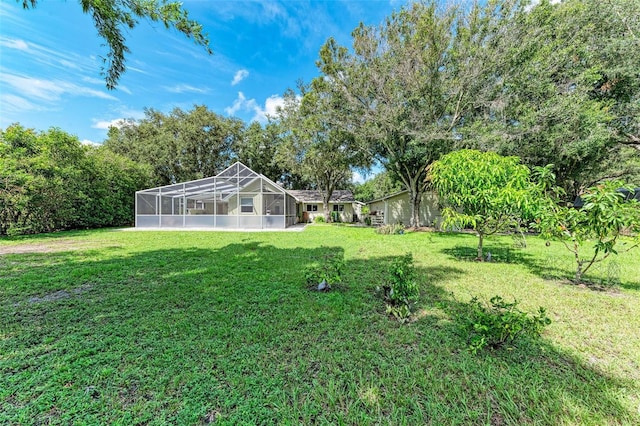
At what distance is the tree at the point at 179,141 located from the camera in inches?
928

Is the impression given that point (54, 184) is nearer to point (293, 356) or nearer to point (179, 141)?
point (179, 141)

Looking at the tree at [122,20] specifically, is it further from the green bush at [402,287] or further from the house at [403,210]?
the house at [403,210]

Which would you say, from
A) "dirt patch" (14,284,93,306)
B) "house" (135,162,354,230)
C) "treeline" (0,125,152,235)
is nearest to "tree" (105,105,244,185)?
"treeline" (0,125,152,235)

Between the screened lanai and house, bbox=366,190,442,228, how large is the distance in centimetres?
842

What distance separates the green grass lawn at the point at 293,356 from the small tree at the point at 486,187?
1.51 metres

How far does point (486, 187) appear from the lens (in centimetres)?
546

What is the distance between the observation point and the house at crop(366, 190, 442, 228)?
669 inches

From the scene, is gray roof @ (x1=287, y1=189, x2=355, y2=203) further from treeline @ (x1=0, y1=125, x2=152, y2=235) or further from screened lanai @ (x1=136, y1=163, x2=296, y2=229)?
treeline @ (x1=0, y1=125, x2=152, y2=235)

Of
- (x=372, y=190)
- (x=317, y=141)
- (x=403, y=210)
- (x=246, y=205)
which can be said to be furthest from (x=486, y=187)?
(x=372, y=190)

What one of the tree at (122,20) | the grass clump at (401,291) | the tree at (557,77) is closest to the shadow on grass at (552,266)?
the grass clump at (401,291)

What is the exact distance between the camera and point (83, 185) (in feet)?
42.9

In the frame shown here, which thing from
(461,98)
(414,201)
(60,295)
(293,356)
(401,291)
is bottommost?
(293,356)

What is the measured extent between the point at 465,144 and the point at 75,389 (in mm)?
14362

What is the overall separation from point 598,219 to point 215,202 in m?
15.0
